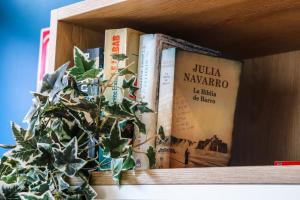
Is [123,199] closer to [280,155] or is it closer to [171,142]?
[171,142]

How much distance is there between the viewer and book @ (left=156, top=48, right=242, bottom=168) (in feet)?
3.75

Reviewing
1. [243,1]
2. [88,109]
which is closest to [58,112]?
[88,109]

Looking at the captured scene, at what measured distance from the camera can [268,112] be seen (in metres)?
1.39

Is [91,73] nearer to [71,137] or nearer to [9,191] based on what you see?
[71,137]

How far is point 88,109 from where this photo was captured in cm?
111

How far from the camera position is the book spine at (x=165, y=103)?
1.13 metres

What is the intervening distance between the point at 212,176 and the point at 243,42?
0.53 metres

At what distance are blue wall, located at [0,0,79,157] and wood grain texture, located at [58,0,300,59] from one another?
Result: 904 mm

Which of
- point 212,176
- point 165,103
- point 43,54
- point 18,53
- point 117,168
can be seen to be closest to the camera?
point 212,176

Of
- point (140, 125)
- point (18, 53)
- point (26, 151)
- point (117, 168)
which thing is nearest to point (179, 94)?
point (140, 125)

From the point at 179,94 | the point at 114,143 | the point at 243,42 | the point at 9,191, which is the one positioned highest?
the point at 243,42

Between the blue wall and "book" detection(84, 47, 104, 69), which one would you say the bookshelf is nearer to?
"book" detection(84, 47, 104, 69)

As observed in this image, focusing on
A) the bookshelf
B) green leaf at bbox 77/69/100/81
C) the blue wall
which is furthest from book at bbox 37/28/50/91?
green leaf at bbox 77/69/100/81

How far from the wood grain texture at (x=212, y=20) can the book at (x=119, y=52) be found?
0.04m
